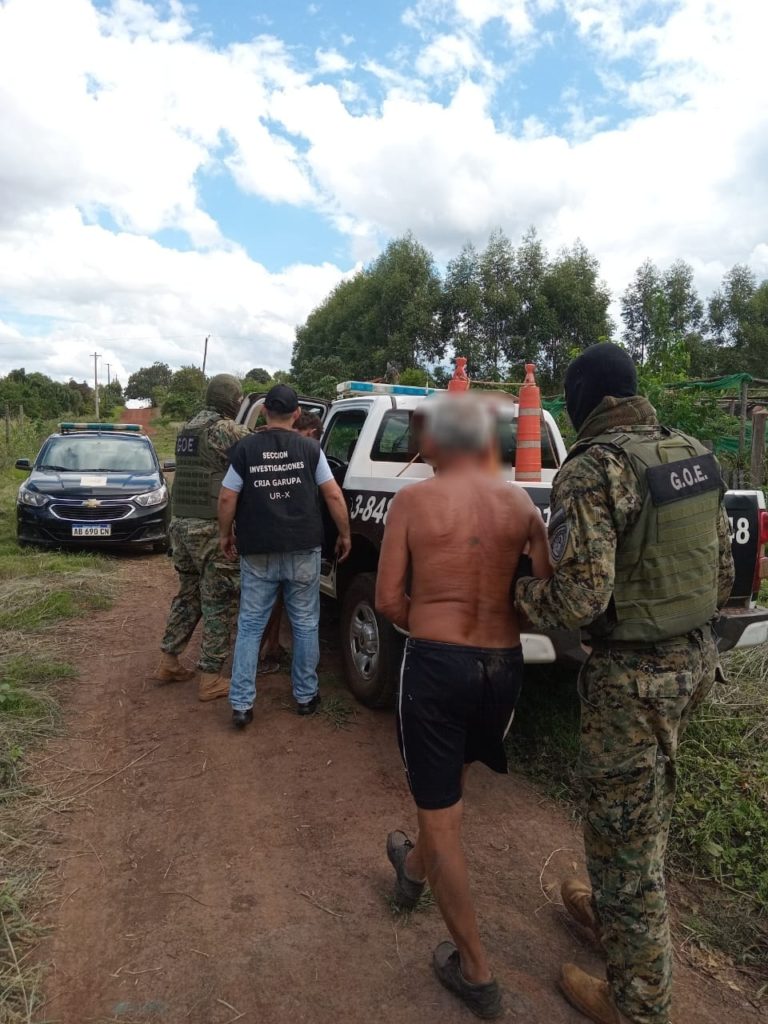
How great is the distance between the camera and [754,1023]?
209 centimetres

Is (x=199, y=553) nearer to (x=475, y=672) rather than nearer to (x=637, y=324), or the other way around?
(x=475, y=672)

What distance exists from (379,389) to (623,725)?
3625 mm

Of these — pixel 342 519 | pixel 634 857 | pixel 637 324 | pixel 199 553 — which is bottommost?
pixel 634 857

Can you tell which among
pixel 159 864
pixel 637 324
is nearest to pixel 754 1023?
pixel 159 864

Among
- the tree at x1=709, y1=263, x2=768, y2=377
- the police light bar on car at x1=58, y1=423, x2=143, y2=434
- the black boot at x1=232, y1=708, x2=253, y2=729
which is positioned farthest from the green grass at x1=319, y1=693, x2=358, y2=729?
the tree at x1=709, y1=263, x2=768, y2=377

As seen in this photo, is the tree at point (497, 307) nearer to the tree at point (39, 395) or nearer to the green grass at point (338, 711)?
the green grass at point (338, 711)

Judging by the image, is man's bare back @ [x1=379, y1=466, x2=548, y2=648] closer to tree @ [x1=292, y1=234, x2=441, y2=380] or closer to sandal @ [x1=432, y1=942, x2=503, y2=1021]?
sandal @ [x1=432, y1=942, x2=503, y2=1021]

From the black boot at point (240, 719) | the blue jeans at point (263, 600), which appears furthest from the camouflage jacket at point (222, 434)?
the black boot at point (240, 719)

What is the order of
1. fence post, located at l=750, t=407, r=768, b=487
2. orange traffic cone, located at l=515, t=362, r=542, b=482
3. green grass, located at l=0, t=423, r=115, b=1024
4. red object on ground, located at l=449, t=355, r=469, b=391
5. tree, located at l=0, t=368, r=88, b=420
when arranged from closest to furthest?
1. green grass, located at l=0, t=423, r=115, b=1024
2. red object on ground, located at l=449, t=355, r=469, b=391
3. orange traffic cone, located at l=515, t=362, r=542, b=482
4. fence post, located at l=750, t=407, r=768, b=487
5. tree, located at l=0, t=368, r=88, b=420

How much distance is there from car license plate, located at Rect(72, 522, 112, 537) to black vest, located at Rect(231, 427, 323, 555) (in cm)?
503

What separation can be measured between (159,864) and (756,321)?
39.9m

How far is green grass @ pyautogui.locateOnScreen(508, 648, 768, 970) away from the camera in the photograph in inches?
100

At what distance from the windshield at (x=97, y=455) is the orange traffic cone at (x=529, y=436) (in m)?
6.34

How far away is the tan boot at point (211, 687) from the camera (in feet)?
13.9
